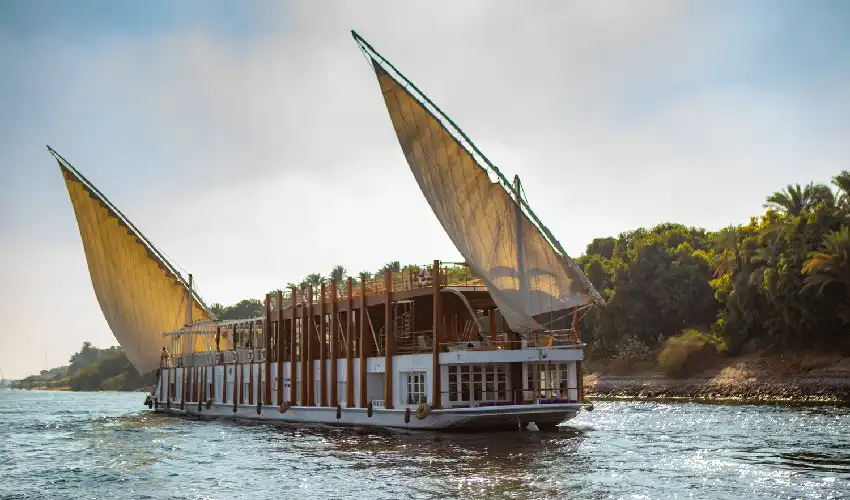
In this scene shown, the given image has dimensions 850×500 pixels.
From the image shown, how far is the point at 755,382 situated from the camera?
73.7 m

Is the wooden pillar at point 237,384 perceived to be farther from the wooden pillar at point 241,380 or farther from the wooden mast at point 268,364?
the wooden mast at point 268,364

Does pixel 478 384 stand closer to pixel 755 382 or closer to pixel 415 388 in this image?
pixel 415 388

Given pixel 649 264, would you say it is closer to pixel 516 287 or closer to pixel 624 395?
pixel 624 395

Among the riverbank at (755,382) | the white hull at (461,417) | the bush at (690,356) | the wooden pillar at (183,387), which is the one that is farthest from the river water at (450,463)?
the bush at (690,356)

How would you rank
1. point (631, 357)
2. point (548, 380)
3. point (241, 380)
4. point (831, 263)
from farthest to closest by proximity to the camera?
point (631, 357)
point (831, 263)
point (241, 380)
point (548, 380)

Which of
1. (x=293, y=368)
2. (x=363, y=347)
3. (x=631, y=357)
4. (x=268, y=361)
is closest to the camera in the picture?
(x=363, y=347)

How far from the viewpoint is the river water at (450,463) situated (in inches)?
986

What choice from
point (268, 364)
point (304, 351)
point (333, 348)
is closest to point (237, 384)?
point (268, 364)

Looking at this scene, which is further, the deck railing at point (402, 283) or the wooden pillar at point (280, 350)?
the wooden pillar at point (280, 350)

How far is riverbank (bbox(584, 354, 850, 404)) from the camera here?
220 feet

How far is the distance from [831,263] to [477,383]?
38980 mm

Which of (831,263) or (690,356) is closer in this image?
(831,263)

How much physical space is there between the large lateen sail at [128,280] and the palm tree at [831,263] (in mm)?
47709

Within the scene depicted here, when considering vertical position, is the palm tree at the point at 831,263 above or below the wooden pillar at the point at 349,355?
above
